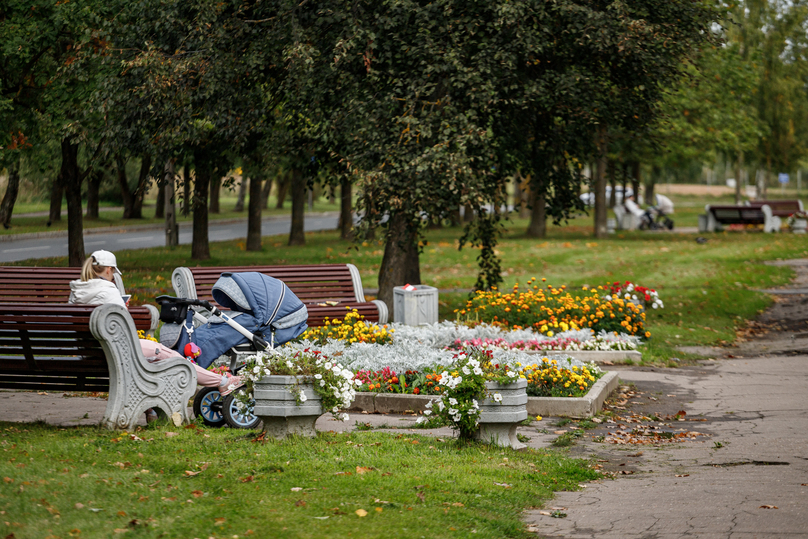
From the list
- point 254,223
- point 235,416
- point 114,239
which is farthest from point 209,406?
point 114,239

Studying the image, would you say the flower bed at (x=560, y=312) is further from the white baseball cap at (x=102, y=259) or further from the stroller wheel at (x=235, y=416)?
the white baseball cap at (x=102, y=259)

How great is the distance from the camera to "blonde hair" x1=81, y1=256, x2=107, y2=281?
7.57 m

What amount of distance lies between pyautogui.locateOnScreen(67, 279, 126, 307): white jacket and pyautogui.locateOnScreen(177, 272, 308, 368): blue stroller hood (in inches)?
34.5

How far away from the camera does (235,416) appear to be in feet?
23.8

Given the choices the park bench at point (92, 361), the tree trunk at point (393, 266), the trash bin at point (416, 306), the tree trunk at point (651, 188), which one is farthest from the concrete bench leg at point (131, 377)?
the tree trunk at point (651, 188)

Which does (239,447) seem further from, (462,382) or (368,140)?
(368,140)

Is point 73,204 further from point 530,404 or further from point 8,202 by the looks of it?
point 8,202

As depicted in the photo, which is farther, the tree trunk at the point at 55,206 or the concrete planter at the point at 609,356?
the tree trunk at the point at 55,206

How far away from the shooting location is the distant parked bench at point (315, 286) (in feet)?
36.8

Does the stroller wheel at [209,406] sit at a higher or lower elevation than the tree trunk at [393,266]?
lower

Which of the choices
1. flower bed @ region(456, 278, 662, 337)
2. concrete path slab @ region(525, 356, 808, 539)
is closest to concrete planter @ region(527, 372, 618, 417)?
concrete path slab @ region(525, 356, 808, 539)

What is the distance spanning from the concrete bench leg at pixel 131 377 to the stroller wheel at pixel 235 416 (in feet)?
0.97

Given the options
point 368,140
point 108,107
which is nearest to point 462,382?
point 368,140

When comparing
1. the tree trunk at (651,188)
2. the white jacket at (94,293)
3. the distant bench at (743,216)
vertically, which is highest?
the tree trunk at (651,188)
